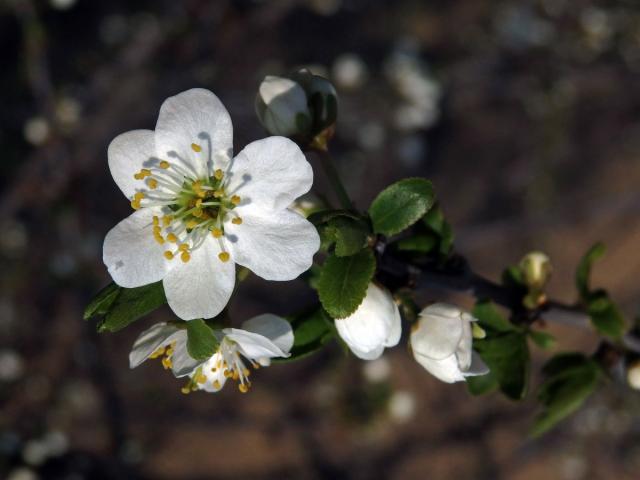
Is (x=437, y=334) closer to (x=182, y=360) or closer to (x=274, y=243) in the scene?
(x=274, y=243)

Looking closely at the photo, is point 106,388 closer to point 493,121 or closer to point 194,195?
point 194,195

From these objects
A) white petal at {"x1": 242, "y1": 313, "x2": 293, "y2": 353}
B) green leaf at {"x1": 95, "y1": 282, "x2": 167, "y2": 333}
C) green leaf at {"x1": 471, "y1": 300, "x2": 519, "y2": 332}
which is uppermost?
green leaf at {"x1": 95, "y1": 282, "x2": 167, "y2": 333}

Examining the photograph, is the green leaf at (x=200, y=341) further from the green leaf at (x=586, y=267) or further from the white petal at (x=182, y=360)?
the green leaf at (x=586, y=267)

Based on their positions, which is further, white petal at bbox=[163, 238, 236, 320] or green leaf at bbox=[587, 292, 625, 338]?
green leaf at bbox=[587, 292, 625, 338]

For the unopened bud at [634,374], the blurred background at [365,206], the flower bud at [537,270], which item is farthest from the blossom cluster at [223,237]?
the blurred background at [365,206]

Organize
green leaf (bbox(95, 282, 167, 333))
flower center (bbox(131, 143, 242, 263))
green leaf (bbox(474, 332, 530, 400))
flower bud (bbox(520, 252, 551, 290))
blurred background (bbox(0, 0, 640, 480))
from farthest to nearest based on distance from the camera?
blurred background (bbox(0, 0, 640, 480)), flower bud (bbox(520, 252, 551, 290)), green leaf (bbox(474, 332, 530, 400)), flower center (bbox(131, 143, 242, 263)), green leaf (bbox(95, 282, 167, 333))

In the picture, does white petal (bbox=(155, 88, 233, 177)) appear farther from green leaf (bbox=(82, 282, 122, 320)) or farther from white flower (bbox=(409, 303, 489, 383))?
white flower (bbox=(409, 303, 489, 383))

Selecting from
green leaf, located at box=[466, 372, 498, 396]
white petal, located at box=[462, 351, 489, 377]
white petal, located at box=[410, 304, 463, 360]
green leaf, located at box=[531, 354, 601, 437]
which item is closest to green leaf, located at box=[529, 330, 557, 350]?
green leaf, located at box=[531, 354, 601, 437]
